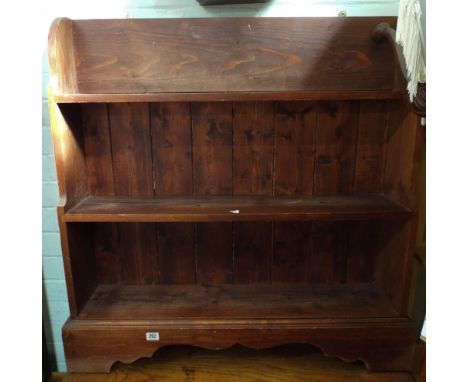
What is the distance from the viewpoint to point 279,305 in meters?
1.25

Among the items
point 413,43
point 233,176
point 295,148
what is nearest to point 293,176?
point 295,148

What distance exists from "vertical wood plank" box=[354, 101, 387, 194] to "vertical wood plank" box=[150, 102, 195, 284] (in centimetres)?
62

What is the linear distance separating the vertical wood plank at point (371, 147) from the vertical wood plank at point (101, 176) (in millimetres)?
917

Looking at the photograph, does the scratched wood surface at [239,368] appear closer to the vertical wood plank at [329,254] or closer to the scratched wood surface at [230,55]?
the vertical wood plank at [329,254]

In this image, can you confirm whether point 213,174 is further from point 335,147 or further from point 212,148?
point 335,147

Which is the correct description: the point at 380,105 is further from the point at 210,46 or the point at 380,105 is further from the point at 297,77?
the point at 210,46

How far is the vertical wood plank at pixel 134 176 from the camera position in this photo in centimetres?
126

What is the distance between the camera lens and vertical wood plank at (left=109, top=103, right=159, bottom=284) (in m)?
1.26

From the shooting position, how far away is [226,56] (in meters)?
1.20

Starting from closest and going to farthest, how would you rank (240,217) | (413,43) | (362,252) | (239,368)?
(413,43)
(240,217)
(239,368)
(362,252)

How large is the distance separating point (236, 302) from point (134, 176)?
596mm

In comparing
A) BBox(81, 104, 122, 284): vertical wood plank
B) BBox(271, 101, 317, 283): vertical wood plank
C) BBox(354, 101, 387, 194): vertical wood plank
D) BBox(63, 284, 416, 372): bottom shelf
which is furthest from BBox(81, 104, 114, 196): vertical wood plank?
BBox(354, 101, 387, 194): vertical wood plank

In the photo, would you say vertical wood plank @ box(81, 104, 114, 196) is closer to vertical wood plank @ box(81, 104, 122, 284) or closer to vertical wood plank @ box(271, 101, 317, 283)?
vertical wood plank @ box(81, 104, 122, 284)

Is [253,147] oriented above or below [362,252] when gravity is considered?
above
